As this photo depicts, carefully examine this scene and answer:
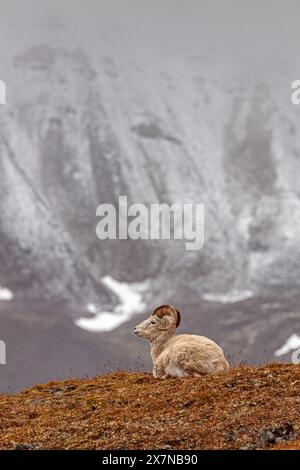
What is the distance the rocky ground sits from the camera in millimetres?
20344

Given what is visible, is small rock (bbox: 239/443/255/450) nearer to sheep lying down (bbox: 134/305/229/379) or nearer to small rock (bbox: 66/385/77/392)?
sheep lying down (bbox: 134/305/229/379)

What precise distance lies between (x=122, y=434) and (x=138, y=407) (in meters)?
3.65

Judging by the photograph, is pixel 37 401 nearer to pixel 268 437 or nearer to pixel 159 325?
pixel 159 325

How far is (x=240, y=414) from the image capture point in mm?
22250

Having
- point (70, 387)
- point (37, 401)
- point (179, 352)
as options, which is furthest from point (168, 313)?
point (37, 401)

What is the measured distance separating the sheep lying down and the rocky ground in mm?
744

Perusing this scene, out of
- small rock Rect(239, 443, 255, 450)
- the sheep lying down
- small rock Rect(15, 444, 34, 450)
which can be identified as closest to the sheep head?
the sheep lying down

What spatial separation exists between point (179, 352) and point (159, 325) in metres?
4.22

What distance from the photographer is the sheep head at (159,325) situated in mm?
34188

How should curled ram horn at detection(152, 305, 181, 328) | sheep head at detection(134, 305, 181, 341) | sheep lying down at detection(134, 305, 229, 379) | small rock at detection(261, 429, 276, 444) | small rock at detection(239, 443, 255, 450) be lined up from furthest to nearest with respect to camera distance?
curled ram horn at detection(152, 305, 181, 328) < sheep head at detection(134, 305, 181, 341) < sheep lying down at detection(134, 305, 229, 379) < small rock at detection(261, 429, 276, 444) < small rock at detection(239, 443, 255, 450)
